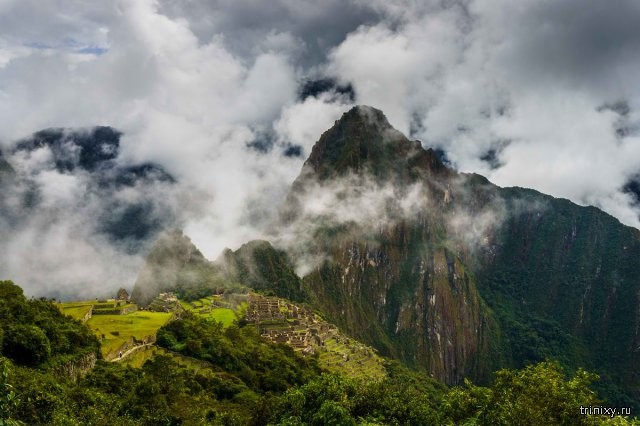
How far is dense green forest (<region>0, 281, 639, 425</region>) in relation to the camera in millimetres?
18156

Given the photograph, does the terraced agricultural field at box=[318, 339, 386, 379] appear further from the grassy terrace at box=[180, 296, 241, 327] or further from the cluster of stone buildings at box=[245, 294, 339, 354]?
the grassy terrace at box=[180, 296, 241, 327]

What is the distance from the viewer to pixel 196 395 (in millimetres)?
33750

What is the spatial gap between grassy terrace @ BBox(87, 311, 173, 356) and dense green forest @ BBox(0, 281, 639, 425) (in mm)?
3781

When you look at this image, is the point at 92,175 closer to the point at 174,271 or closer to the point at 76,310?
the point at 174,271

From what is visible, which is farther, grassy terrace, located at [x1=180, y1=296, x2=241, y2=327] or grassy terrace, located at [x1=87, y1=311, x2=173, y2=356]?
grassy terrace, located at [x1=180, y1=296, x2=241, y2=327]

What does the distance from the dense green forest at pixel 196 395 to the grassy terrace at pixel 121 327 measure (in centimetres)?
378

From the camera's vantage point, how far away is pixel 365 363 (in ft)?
252

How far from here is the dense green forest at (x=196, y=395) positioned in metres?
18.2

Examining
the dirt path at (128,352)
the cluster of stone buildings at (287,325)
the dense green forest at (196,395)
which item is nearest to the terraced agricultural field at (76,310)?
the dirt path at (128,352)

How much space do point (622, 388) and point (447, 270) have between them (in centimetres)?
7375

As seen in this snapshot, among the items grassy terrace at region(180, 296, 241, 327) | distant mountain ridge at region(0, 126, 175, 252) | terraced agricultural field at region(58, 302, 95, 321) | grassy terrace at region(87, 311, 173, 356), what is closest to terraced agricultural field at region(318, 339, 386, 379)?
grassy terrace at region(180, 296, 241, 327)

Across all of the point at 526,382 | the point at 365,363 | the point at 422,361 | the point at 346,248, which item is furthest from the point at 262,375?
the point at 422,361

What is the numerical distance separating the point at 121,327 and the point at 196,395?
10476 millimetres

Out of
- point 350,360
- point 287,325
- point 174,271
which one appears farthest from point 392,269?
point 350,360
